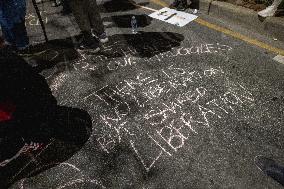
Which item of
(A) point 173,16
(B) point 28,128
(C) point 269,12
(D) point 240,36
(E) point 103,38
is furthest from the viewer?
(A) point 173,16

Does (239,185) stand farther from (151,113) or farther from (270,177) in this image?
(151,113)

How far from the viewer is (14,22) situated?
531cm

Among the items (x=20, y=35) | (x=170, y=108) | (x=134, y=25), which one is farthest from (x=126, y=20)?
(x=170, y=108)

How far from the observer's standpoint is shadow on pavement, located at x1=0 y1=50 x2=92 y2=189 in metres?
3.05

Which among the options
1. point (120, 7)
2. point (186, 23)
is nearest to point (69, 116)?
point (186, 23)

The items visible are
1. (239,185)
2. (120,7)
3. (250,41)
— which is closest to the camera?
(239,185)

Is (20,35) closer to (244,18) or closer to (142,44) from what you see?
(142,44)

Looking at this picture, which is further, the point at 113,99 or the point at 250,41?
the point at 250,41

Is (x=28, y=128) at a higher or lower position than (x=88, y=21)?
lower

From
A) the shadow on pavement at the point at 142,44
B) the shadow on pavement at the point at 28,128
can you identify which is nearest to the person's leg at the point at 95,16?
the shadow on pavement at the point at 142,44

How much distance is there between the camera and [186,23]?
586 cm

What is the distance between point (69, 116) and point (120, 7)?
394cm

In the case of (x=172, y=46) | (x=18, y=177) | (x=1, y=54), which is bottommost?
(x=18, y=177)

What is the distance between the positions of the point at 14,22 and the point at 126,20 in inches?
90.6
